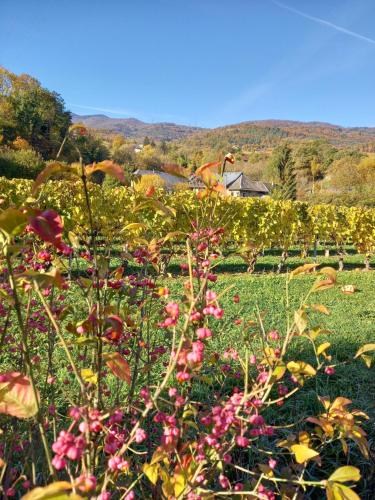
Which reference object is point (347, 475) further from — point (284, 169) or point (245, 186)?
point (245, 186)

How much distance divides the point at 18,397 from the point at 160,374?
4.50 feet

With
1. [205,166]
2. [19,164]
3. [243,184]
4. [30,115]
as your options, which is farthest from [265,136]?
[205,166]

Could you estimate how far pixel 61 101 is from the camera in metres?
44.4

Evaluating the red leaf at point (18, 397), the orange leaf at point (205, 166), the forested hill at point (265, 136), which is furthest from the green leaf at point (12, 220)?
the forested hill at point (265, 136)

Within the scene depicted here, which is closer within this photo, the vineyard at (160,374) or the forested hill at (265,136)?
the vineyard at (160,374)

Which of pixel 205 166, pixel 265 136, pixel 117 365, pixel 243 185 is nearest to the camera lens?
pixel 117 365

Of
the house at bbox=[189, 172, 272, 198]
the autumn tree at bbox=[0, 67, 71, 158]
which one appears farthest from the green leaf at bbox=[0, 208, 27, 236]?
the house at bbox=[189, 172, 272, 198]

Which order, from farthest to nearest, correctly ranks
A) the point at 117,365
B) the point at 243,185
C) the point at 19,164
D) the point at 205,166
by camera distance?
the point at 243,185, the point at 19,164, the point at 205,166, the point at 117,365

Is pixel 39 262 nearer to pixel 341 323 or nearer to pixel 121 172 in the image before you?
pixel 121 172

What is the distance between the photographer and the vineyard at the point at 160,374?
877mm

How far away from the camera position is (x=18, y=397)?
0.91 m

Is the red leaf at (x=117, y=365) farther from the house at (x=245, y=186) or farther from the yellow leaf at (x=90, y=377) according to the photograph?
the house at (x=245, y=186)

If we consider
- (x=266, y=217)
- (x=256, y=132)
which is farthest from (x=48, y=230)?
(x=256, y=132)

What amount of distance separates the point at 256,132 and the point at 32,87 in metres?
149
